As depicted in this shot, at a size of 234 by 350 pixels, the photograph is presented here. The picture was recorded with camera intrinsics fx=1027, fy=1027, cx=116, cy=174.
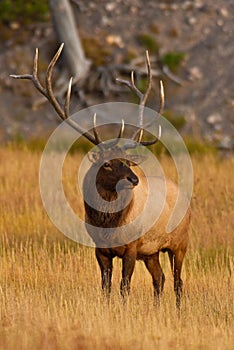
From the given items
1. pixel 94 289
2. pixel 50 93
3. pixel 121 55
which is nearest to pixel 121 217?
pixel 94 289

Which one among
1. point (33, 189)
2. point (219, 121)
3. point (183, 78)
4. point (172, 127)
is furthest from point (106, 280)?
point (183, 78)

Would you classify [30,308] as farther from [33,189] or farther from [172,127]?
[172,127]

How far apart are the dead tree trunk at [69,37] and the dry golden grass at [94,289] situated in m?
9.95

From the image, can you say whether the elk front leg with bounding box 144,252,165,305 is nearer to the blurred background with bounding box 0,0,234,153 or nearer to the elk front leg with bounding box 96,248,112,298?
the elk front leg with bounding box 96,248,112,298

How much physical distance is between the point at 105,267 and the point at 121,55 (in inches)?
672

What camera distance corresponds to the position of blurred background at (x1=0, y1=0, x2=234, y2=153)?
2314 cm

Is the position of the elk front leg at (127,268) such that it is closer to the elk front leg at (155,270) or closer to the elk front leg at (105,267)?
the elk front leg at (105,267)

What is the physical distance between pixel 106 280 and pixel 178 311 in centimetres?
63

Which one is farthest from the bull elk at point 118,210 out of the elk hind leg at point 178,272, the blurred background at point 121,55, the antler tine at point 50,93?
the blurred background at point 121,55

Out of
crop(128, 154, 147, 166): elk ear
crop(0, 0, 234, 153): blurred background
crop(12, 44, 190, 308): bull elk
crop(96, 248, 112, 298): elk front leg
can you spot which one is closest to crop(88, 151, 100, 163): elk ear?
crop(12, 44, 190, 308): bull elk

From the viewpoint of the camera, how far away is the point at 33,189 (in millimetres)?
13711

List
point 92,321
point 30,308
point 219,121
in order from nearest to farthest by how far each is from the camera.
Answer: point 92,321 < point 30,308 < point 219,121

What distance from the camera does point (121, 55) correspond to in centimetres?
2481

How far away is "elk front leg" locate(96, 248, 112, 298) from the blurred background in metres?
13.6
